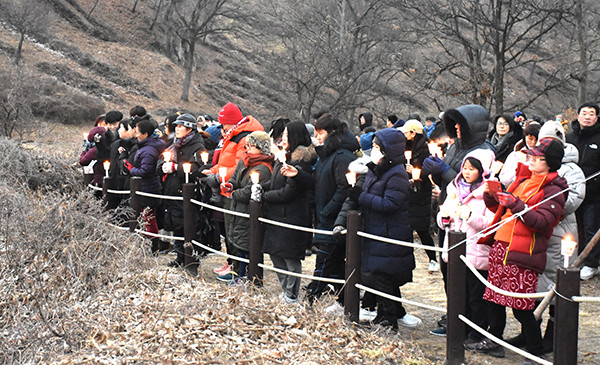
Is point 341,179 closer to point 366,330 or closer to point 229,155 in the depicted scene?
point 366,330

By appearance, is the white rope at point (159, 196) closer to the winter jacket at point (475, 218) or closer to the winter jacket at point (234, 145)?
the winter jacket at point (234, 145)

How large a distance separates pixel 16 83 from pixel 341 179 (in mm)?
14040

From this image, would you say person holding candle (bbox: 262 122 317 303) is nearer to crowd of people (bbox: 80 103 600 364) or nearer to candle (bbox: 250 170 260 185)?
crowd of people (bbox: 80 103 600 364)

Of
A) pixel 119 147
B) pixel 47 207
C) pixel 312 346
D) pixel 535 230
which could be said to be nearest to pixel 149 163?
pixel 119 147

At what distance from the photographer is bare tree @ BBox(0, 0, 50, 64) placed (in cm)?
3161

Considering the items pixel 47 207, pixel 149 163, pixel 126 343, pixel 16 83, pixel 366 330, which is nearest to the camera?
pixel 126 343

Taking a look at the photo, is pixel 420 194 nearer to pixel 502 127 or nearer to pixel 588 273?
pixel 502 127

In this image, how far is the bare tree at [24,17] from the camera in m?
31.6

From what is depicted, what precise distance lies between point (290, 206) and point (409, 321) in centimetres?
165

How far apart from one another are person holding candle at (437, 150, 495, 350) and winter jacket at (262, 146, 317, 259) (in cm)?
157

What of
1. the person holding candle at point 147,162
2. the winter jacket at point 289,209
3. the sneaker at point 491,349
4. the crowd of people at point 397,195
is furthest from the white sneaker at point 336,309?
the person holding candle at point 147,162

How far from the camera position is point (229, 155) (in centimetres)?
835

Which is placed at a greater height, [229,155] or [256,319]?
[229,155]

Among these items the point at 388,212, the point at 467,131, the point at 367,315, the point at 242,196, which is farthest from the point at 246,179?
the point at 467,131
